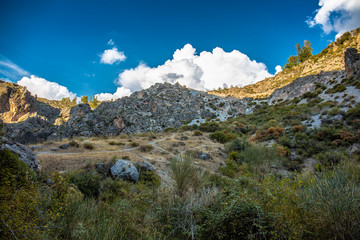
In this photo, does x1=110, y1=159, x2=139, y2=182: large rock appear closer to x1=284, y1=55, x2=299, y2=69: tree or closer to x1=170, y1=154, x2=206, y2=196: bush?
x1=170, y1=154, x2=206, y2=196: bush

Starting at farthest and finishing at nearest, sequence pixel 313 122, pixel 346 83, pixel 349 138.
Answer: pixel 346 83 → pixel 313 122 → pixel 349 138

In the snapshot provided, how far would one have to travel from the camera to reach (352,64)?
26.4 m

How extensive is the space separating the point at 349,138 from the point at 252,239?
13.9m

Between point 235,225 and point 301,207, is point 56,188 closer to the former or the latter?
point 235,225

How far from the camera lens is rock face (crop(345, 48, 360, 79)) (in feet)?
82.5

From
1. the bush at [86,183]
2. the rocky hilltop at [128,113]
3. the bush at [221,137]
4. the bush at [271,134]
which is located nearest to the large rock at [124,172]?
the bush at [86,183]

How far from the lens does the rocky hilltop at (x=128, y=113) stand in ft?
138

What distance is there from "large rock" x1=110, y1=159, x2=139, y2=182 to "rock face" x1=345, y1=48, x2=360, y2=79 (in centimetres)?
3615

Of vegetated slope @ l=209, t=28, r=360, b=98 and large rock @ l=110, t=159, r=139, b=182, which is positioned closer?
large rock @ l=110, t=159, r=139, b=182

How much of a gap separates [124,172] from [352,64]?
39791 mm

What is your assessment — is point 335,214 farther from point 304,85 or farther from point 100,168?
point 304,85

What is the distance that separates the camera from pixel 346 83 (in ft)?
82.7

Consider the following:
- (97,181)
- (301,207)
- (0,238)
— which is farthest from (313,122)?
(0,238)

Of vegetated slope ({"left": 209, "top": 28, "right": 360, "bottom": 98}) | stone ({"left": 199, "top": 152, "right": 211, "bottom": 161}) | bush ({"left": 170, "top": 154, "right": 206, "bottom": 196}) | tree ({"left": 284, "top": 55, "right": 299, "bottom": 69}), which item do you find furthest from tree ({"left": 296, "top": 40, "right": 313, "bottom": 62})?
bush ({"left": 170, "top": 154, "right": 206, "bottom": 196})
